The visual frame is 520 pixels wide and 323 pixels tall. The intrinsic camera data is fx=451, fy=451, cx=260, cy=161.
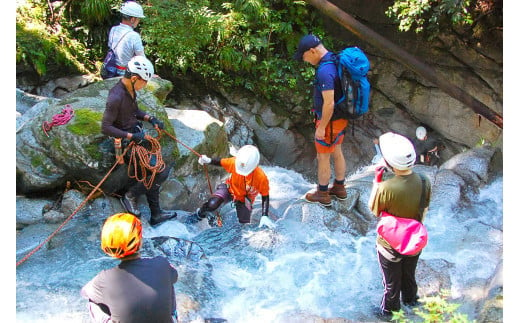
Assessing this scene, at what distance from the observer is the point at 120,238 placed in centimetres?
295

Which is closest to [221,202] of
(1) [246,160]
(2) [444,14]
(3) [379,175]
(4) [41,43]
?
(1) [246,160]

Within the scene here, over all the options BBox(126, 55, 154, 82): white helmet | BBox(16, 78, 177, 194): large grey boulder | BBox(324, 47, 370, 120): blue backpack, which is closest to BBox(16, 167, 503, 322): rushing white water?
BBox(16, 78, 177, 194): large grey boulder

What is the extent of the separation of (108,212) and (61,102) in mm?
1673

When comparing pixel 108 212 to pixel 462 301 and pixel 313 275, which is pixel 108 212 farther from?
pixel 462 301

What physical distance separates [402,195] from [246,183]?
7.98ft

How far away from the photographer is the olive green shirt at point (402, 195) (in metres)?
3.81

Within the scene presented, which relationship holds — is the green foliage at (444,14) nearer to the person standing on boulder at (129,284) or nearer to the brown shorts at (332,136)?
the brown shorts at (332,136)

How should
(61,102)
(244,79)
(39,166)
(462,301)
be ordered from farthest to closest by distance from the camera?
(244,79)
(61,102)
(39,166)
(462,301)

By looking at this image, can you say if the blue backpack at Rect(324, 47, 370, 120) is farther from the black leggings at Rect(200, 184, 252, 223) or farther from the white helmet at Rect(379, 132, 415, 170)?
the black leggings at Rect(200, 184, 252, 223)

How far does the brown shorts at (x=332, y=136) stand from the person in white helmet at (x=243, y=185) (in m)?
0.81

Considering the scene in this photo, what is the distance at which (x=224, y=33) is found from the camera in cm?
1050

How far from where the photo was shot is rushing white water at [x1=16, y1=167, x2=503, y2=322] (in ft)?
14.7

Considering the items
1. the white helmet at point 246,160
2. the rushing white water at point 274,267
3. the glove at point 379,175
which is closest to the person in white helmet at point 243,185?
the white helmet at point 246,160

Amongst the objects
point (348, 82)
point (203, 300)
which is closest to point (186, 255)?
point (203, 300)
